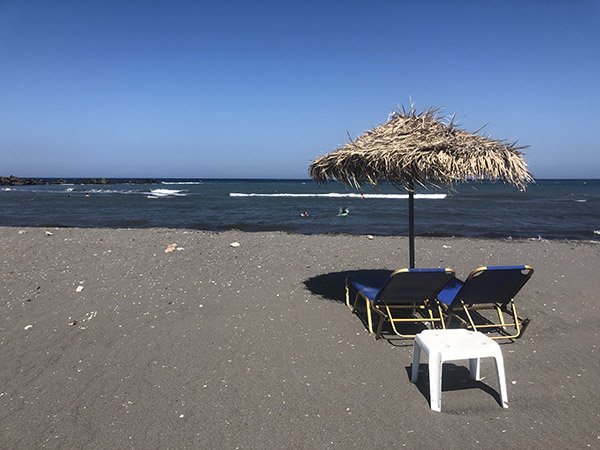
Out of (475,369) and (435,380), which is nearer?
(435,380)

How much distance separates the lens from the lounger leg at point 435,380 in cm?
334

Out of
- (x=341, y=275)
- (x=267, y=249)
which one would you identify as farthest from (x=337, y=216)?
(x=341, y=275)

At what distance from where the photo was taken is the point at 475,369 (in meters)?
3.87

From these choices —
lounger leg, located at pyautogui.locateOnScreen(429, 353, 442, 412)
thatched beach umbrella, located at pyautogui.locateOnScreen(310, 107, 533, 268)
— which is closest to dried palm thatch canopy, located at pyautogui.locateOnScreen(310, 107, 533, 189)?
thatched beach umbrella, located at pyautogui.locateOnScreen(310, 107, 533, 268)

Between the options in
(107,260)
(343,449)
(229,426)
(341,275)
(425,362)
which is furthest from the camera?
(107,260)

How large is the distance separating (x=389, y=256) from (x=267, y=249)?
8.24 ft

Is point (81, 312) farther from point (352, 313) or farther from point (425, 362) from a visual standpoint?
point (425, 362)

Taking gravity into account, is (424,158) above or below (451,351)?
above

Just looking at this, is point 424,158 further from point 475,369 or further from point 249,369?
point 249,369

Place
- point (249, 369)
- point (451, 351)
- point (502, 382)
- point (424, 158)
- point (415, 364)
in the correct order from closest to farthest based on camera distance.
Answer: point (451, 351), point (502, 382), point (415, 364), point (249, 369), point (424, 158)

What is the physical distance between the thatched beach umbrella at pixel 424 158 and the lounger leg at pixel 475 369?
1775 mm

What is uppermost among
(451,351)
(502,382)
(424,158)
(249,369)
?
(424,158)

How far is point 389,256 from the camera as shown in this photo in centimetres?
898

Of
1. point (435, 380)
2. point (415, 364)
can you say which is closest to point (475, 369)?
point (415, 364)
